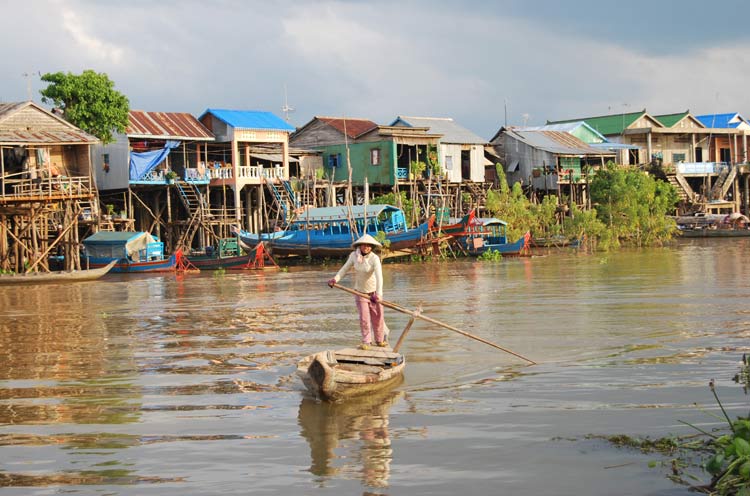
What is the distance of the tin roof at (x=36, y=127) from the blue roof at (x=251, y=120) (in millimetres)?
7991

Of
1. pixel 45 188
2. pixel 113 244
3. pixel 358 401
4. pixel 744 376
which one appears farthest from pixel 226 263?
pixel 744 376

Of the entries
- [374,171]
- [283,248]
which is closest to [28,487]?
[283,248]

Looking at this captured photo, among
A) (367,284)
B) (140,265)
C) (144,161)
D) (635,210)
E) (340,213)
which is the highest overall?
(144,161)

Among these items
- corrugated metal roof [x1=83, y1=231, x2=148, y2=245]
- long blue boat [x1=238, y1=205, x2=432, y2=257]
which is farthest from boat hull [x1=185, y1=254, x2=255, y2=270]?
corrugated metal roof [x1=83, y1=231, x2=148, y2=245]

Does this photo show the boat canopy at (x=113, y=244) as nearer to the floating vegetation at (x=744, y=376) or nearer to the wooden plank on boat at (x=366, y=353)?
the wooden plank on boat at (x=366, y=353)

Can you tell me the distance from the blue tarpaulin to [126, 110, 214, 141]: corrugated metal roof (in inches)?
32.5

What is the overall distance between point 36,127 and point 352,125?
54.2 ft

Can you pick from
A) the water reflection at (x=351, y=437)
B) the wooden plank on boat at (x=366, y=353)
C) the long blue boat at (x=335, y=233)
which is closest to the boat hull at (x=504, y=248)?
the long blue boat at (x=335, y=233)

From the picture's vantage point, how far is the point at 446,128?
46750 mm

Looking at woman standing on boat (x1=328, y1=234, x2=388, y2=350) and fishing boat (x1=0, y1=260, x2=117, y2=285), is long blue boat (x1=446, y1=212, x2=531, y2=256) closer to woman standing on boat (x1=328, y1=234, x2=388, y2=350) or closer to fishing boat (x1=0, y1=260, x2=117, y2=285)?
fishing boat (x1=0, y1=260, x2=117, y2=285)

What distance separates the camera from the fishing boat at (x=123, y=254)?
31.9 metres

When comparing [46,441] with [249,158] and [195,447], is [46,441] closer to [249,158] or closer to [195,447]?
[195,447]

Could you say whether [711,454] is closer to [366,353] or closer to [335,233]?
[366,353]

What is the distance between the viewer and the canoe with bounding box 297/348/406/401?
30.1 ft
